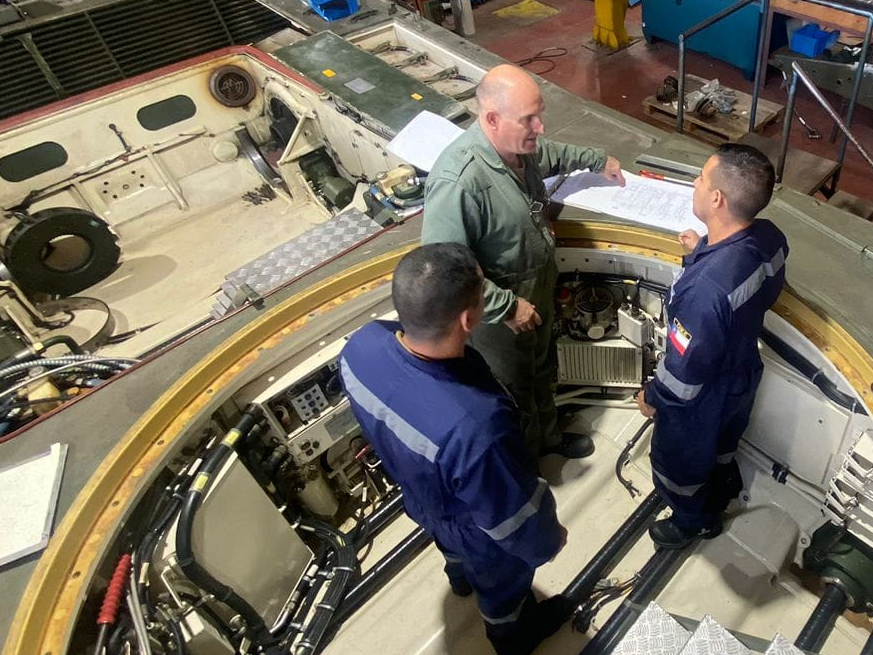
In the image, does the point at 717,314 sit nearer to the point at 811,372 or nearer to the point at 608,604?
the point at 811,372

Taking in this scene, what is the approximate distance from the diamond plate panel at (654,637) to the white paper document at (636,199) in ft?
3.82

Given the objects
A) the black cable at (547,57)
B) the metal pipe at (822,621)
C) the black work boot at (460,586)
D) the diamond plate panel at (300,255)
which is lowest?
the black work boot at (460,586)

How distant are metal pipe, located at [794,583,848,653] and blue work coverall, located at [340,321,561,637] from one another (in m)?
0.92

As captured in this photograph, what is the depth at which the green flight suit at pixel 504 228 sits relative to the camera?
1765mm

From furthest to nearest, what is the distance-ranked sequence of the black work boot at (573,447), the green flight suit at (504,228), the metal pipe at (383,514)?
1. the black work boot at (573,447)
2. the metal pipe at (383,514)
3. the green flight suit at (504,228)

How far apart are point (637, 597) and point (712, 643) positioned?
0.97 metres

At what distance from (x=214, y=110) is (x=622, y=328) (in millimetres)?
2952

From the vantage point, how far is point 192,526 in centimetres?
173

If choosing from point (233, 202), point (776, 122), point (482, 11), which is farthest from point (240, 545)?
point (482, 11)

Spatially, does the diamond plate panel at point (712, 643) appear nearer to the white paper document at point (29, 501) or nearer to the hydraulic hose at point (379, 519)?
the hydraulic hose at point (379, 519)

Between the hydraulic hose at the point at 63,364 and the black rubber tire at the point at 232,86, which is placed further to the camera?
the black rubber tire at the point at 232,86

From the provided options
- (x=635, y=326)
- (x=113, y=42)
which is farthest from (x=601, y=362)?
(x=113, y=42)

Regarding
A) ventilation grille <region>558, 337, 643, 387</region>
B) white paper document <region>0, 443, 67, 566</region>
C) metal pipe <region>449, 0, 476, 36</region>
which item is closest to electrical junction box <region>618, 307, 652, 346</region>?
ventilation grille <region>558, 337, 643, 387</region>

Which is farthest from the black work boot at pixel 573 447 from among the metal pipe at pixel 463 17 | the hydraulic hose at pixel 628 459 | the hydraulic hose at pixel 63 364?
the metal pipe at pixel 463 17
